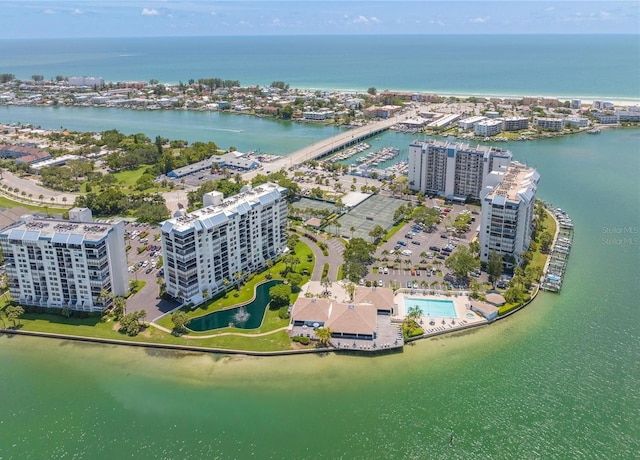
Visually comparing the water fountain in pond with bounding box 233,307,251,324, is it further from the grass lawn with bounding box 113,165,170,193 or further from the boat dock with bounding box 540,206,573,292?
the grass lawn with bounding box 113,165,170,193

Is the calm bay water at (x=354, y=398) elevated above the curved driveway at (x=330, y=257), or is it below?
below

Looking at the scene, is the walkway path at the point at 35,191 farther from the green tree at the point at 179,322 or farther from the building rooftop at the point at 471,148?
the building rooftop at the point at 471,148

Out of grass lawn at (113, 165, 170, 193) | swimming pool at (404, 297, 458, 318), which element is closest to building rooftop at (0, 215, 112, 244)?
swimming pool at (404, 297, 458, 318)

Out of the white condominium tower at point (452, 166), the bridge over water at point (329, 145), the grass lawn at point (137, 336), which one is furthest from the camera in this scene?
the bridge over water at point (329, 145)

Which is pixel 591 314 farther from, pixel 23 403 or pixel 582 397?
pixel 23 403

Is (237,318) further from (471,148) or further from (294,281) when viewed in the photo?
(471,148)

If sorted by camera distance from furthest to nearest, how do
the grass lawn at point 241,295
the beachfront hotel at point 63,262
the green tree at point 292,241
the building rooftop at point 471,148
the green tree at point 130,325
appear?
the building rooftop at point 471,148
the green tree at point 292,241
the grass lawn at point 241,295
the beachfront hotel at point 63,262
the green tree at point 130,325

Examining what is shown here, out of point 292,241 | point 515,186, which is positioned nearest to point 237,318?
point 292,241

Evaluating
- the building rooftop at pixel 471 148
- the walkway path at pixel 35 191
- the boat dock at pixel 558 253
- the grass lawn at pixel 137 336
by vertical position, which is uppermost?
the building rooftop at pixel 471 148

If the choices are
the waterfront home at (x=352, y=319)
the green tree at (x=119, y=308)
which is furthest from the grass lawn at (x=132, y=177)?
the waterfront home at (x=352, y=319)
